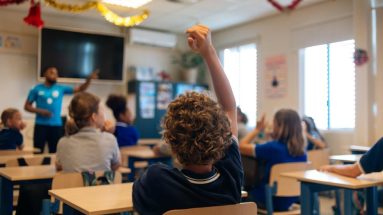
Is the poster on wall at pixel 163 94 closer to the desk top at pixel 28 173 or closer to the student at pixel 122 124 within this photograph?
the student at pixel 122 124

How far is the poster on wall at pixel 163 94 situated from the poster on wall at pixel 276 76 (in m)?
1.78

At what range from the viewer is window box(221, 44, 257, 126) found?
269 inches

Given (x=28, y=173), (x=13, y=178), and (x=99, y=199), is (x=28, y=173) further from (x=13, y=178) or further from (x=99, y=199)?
(x=99, y=199)

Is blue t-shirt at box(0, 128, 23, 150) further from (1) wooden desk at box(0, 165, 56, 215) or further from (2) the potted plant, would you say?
(2) the potted plant

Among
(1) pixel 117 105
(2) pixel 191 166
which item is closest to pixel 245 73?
(1) pixel 117 105

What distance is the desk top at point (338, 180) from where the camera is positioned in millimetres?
2074

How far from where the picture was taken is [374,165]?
2.20 metres

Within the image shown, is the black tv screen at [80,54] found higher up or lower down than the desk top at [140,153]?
higher up

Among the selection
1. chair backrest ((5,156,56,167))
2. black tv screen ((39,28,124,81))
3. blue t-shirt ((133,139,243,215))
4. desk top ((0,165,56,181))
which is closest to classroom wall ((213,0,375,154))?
black tv screen ((39,28,124,81))

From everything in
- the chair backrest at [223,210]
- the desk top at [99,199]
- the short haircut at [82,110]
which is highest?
the short haircut at [82,110]

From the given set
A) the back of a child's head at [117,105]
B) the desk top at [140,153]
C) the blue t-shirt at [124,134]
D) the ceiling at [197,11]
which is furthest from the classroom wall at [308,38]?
the back of a child's head at [117,105]

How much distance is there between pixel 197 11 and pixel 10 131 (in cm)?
364

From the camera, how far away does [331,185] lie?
2.13 m

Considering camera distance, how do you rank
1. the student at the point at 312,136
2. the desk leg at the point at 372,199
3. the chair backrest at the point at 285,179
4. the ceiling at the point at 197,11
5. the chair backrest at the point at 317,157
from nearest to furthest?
the desk leg at the point at 372,199 → the chair backrest at the point at 285,179 → the chair backrest at the point at 317,157 → the student at the point at 312,136 → the ceiling at the point at 197,11
